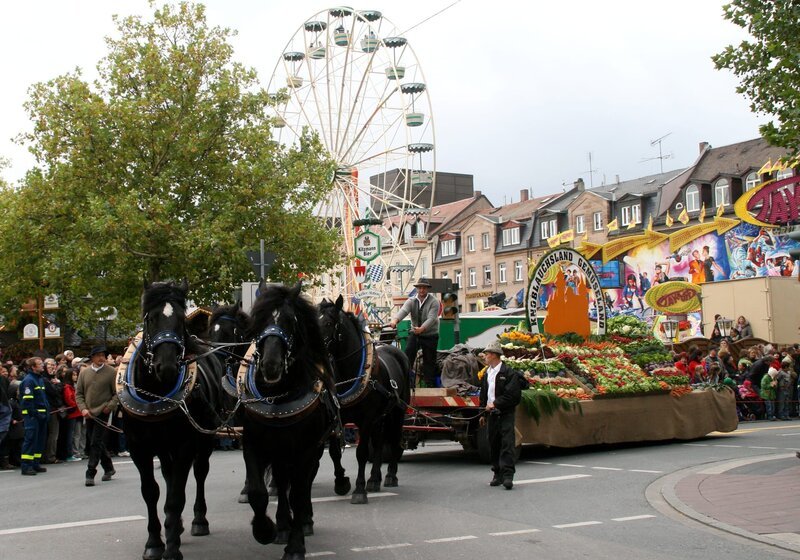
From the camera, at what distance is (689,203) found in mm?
58094

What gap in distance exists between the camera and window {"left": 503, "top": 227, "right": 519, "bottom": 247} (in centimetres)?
7356

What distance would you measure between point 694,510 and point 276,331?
519 cm

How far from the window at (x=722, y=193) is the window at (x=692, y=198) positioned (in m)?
1.08

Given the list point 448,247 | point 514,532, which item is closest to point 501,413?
point 514,532

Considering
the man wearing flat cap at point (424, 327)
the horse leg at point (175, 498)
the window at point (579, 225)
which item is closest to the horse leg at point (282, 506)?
the horse leg at point (175, 498)

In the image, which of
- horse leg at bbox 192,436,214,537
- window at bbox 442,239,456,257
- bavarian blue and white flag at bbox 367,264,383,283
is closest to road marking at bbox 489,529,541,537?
A: horse leg at bbox 192,436,214,537

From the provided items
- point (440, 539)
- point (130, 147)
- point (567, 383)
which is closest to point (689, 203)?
point (130, 147)

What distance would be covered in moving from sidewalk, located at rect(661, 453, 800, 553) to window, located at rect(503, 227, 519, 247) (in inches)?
2336

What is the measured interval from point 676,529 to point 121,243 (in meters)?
22.1

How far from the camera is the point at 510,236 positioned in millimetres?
74188

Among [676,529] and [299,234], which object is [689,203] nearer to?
[299,234]

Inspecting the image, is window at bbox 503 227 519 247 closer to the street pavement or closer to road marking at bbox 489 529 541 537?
the street pavement

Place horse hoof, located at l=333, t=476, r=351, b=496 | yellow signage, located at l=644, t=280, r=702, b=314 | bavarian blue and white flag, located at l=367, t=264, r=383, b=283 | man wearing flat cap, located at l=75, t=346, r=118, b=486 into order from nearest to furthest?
1. horse hoof, located at l=333, t=476, r=351, b=496
2. man wearing flat cap, located at l=75, t=346, r=118, b=486
3. yellow signage, located at l=644, t=280, r=702, b=314
4. bavarian blue and white flag, located at l=367, t=264, r=383, b=283

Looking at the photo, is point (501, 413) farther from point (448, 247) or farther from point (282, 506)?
point (448, 247)
